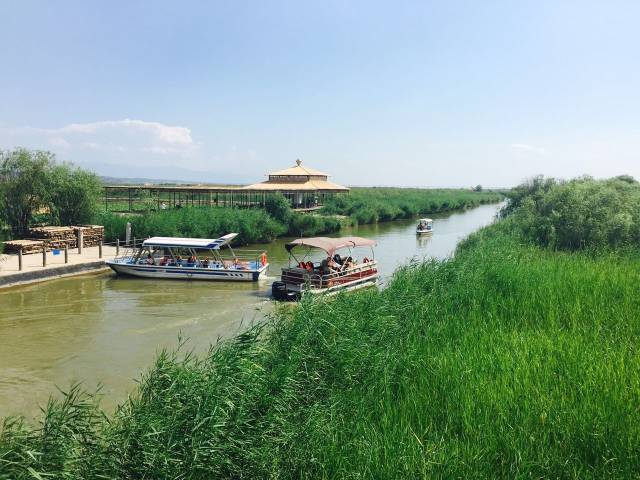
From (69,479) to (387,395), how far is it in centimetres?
394

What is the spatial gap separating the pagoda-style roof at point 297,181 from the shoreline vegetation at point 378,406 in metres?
31.6

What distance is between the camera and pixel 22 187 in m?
26.0

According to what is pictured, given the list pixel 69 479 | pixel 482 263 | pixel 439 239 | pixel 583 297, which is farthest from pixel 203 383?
pixel 439 239

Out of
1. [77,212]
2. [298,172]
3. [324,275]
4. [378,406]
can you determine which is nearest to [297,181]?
[298,172]

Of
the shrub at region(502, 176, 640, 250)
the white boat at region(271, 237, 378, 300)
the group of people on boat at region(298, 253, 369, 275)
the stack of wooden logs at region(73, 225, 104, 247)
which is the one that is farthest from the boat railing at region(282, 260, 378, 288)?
the stack of wooden logs at region(73, 225, 104, 247)

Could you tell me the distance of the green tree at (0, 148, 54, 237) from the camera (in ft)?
84.1

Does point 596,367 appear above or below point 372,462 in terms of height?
above

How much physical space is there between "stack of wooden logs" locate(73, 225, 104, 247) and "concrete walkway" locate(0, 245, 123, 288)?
1574 millimetres

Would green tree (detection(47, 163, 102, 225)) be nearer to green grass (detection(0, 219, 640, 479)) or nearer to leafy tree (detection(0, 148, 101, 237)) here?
leafy tree (detection(0, 148, 101, 237))

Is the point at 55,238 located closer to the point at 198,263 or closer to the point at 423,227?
the point at 198,263

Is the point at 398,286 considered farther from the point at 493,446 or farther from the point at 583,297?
the point at 493,446

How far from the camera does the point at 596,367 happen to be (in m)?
6.74

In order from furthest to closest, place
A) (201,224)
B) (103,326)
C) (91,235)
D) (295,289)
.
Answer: (201,224) < (91,235) < (295,289) < (103,326)

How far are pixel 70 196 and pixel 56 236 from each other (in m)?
3.67
